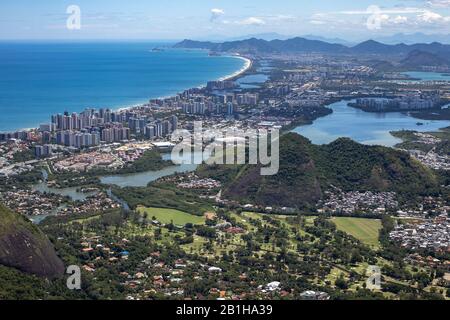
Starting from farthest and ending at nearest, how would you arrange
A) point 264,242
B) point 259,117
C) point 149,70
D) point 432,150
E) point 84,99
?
point 149,70, point 84,99, point 259,117, point 432,150, point 264,242

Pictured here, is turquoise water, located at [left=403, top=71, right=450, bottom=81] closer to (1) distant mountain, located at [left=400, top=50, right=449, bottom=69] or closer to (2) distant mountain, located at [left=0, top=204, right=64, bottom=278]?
(1) distant mountain, located at [left=400, top=50, right=449, bottom=69]

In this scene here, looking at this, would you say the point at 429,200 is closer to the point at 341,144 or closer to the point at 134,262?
the point at 341,144

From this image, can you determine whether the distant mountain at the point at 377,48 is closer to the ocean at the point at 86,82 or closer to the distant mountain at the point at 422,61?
the distant mountain at the point at 422,61

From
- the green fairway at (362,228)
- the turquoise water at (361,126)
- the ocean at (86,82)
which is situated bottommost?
the green fairway at (362,228)

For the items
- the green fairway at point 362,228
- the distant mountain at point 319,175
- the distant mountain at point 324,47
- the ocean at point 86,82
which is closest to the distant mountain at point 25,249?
the green fairway at point 362,228

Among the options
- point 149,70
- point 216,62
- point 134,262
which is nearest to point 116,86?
point 149,70
